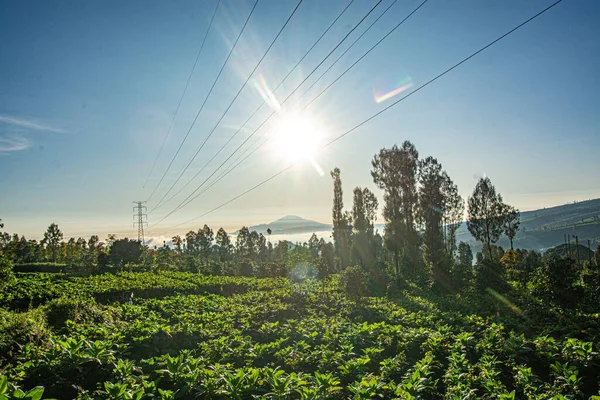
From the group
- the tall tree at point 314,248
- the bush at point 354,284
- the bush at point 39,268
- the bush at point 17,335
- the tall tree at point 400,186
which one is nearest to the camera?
the bush at point 17,335

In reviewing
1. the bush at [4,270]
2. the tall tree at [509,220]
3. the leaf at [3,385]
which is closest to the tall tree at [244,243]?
the tall tree at [509,220]

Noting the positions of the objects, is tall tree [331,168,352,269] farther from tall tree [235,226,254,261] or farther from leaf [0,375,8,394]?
leaf [0,375,8,394]

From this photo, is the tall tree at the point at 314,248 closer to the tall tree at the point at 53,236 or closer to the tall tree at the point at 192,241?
the tall tree at the point at 192,241

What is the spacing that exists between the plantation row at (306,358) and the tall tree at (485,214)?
94.6 ft

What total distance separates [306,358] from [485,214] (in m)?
38.4

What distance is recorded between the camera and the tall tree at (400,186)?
33406 millimetres

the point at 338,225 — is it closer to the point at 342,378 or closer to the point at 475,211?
the point at 475,211

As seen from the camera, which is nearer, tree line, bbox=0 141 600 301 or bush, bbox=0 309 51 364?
bush, bbox=0 309 51 364

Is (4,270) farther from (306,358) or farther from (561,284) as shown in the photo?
(561,284)

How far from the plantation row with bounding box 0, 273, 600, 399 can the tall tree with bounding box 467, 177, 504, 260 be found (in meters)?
28.8

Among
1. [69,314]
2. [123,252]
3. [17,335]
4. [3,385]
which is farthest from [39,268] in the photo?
[3,385]

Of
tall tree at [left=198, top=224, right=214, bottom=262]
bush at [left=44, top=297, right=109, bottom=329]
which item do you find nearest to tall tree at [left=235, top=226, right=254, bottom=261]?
tall tree at [left=198, top=224, right=214, bottom=262]

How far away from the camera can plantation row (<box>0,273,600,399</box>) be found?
19.2ft

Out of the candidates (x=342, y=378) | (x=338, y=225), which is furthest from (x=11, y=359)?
(x=338, y=225)
